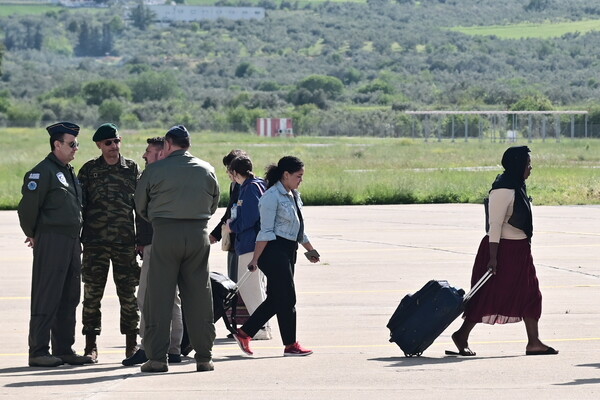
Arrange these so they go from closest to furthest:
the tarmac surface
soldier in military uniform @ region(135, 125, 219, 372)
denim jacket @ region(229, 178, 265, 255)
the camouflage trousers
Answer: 1. the tarmac surface
2. soldier in military uniform @ region(135, 125, 219, 372)
3. the camouflage trousers
4. denim jacket @ region(229, 178, 265, 255)

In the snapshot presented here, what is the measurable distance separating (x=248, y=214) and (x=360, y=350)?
5.38 ft

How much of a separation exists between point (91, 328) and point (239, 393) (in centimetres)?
224

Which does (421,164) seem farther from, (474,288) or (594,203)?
(474,288)

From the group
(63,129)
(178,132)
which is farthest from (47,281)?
(178,132)

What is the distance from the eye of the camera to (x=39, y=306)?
11391 millimetres

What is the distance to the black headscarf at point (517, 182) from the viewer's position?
1164cm

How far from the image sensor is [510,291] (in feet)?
38.6

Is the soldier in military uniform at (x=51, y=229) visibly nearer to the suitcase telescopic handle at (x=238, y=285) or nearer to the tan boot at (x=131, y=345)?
the tan boot at (x=131, y=345)

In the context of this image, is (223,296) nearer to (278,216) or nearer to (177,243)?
(278,216)

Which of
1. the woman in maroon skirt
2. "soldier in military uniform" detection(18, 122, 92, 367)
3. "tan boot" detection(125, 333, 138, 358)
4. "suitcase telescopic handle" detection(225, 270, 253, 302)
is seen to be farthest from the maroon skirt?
"soldier in military uniform" detection(18, 122, 92, 367)

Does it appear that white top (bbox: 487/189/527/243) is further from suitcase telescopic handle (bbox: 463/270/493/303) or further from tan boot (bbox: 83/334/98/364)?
tan boot (bbox: 83/334/98/364)

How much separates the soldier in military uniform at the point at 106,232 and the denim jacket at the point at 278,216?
1.11 metres

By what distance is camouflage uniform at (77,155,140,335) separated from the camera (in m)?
11.5

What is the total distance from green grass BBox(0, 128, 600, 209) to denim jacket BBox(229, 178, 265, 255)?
22.4 meters
